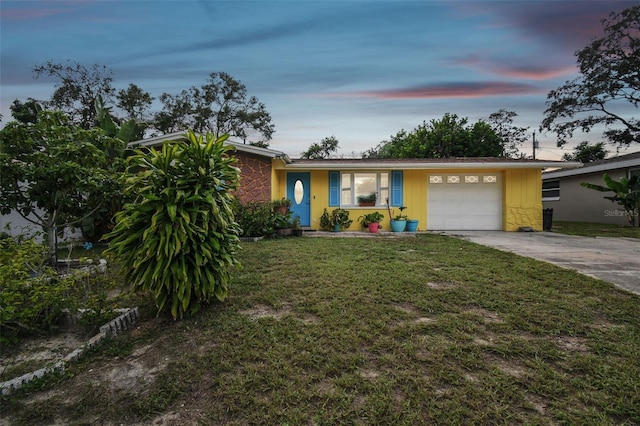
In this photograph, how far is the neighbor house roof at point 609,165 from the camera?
12.8 meters

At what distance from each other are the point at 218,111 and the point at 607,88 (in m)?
26.2

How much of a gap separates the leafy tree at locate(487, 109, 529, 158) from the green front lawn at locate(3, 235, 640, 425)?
26794mm

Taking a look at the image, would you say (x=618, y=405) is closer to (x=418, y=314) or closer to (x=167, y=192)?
(x=418, y=314)

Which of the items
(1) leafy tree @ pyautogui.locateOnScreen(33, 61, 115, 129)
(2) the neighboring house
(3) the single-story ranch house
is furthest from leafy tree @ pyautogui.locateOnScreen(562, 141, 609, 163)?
(1) leafy tree @ pyautogui.locateOnScreen(33, 61, 115, 129)

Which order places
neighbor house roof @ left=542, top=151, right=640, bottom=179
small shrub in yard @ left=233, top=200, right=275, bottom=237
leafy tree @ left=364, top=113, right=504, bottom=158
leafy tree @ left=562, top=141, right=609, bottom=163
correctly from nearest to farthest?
small shrub in yard @ left=233, top=200, right=275, bottom=237
neighbor house roof @ left=542, top=151, right=640, bottom=179
leafy tree @ left=364, top=113, right=504, bottom=158
leafy tree @ left=562, top=141, right=609, bottom=163

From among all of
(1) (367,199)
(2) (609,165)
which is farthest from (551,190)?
(1) (367,199)

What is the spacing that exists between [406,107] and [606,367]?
501 inches

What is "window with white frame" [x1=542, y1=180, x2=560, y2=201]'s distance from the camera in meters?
18.2

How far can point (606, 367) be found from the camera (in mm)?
2168

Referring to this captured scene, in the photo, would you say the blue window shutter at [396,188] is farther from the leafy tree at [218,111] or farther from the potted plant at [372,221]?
the leafy tree at [218,111]

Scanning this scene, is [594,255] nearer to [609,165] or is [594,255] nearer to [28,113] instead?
[609,165]

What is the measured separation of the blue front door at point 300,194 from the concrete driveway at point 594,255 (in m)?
6.66

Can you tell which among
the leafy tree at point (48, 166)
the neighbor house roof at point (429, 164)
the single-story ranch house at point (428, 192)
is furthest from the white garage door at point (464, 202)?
the leafy tree at point (48, 166)

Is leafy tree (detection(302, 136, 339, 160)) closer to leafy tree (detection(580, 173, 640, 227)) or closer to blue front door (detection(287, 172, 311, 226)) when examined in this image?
blue front door (detection(287, 172, 311, 226))
